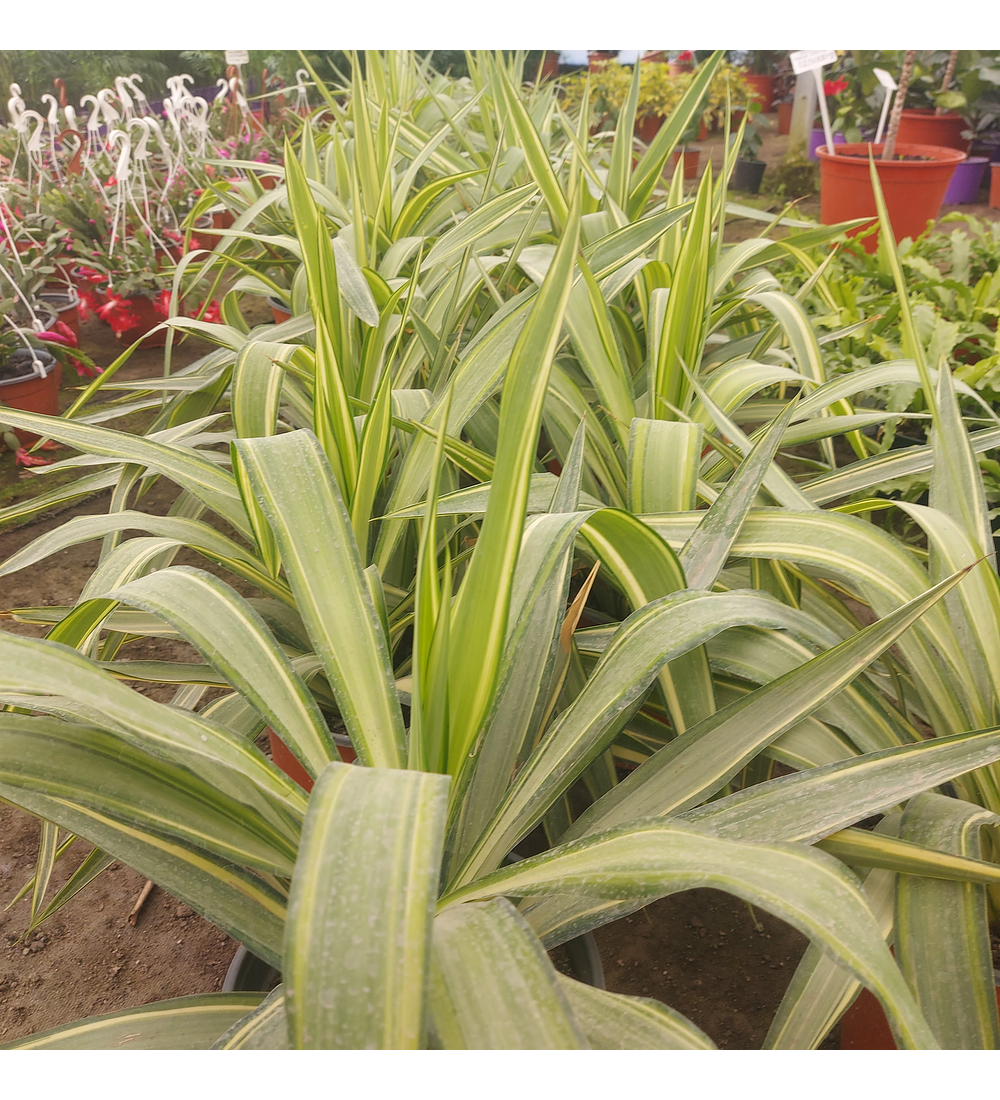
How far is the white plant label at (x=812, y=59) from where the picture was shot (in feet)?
6.61

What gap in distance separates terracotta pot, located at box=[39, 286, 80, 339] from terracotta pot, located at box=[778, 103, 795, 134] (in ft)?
17.2

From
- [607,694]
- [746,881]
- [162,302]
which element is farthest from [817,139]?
[746,881]

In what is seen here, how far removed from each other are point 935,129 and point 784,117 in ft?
6.66

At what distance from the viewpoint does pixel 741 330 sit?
59.1 inches

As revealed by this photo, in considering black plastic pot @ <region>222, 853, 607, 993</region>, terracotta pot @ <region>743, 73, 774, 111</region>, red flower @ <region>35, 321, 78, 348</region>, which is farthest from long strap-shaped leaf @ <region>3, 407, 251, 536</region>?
terracotta pot @ <region>743, 73, 774, 111</region>

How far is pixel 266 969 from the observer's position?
1.93ft

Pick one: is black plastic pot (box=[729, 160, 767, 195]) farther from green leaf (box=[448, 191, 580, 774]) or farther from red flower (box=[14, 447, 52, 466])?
green leaf (box=[448, 191, 580, 774])

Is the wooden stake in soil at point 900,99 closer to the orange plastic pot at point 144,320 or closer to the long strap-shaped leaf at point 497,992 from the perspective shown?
the orange plastic pot at point 144,320

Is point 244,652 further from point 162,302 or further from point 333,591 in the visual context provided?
point 162,302

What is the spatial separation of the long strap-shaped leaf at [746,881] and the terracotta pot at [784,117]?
653 centimetres

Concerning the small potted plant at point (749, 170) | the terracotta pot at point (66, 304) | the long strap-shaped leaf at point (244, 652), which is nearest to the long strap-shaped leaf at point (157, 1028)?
the long strap-shaped leaf at point (244, 652)

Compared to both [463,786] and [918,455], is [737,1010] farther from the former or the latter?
[918,455]
